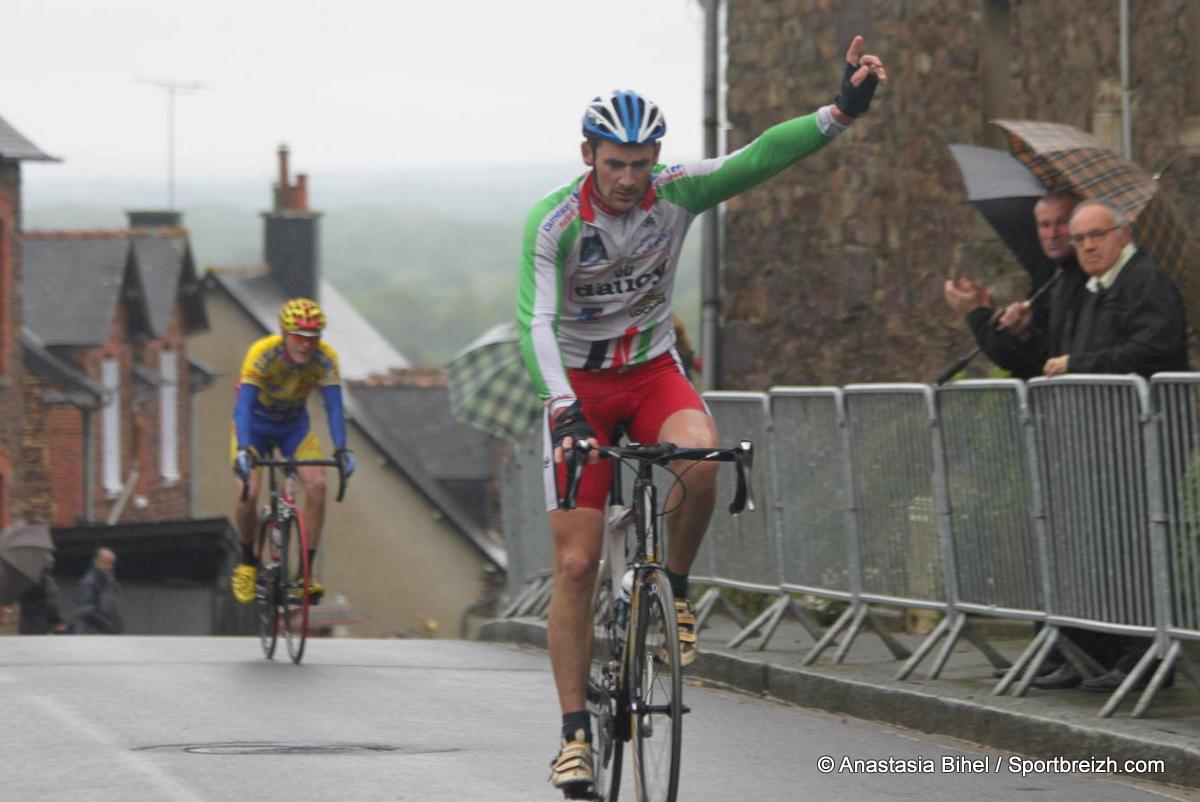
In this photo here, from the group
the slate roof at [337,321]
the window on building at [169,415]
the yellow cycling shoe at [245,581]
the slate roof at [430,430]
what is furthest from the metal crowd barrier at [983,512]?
the slate roof at [430,430]

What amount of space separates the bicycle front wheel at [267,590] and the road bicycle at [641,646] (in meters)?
6.19

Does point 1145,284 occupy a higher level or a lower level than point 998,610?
higher

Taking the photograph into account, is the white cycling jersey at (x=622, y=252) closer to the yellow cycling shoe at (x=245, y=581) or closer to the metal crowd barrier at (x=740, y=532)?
the metal crowd barrier at (x=740, y=532)

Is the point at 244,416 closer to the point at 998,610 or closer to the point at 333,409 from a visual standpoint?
the point at 333,409

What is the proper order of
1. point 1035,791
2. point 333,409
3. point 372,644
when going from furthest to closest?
point 372,644, point 333,409, point 1035,791

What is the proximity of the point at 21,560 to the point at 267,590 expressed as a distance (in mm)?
15009

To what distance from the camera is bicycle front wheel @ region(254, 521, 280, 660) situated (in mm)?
13805

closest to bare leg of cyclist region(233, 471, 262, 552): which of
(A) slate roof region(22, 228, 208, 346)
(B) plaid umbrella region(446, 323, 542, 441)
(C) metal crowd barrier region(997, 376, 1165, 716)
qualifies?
(C) metal crowd barrier region(997, 376, 1165, 716)

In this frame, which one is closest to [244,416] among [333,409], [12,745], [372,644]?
[333,409]

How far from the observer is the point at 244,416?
13852 millimetres

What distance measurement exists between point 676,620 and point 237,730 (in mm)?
3318

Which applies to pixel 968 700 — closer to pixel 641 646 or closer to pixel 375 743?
pixel 375 743

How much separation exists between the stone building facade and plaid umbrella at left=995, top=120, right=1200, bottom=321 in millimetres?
3032

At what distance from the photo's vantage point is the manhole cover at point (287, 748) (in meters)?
9.35
